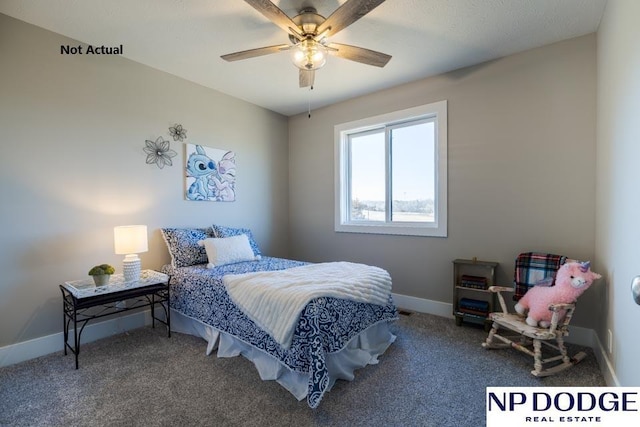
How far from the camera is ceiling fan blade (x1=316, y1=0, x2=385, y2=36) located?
1693mm

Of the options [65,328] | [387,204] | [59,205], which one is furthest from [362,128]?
[65,328]

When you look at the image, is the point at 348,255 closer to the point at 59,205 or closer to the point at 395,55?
the point at 395,55

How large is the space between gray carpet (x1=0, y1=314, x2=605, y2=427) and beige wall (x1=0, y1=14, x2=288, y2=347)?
73cm

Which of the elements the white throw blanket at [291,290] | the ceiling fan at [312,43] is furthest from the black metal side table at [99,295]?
the ceiling fan at [312,43]

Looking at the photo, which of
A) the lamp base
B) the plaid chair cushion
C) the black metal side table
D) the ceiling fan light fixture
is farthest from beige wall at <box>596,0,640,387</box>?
the lamp base

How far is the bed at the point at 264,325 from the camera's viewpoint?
186cm

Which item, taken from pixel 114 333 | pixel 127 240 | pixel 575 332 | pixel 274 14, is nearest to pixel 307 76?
pixel 274 14

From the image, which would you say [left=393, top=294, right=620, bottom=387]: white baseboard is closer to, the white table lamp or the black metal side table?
the black metal side table

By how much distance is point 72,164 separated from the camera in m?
2.62

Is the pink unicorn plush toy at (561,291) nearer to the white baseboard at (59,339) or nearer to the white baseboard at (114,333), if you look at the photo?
the white baseboard at (114,333)

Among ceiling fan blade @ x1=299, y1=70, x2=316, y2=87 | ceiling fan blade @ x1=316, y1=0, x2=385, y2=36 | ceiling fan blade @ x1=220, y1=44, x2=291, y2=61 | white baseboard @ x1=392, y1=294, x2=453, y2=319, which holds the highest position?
ceiling fan blade @ x1=316, y1=0, x2=385, y2=36

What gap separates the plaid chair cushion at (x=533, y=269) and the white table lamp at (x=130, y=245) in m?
3.40

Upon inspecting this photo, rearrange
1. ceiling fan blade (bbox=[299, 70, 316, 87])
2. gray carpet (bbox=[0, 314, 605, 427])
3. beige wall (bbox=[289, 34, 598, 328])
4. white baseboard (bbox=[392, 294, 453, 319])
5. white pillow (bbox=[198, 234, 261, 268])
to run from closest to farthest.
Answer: gray carpet (bbox=[0, 314, 605, 427]) < ceiling fan blade (bbox=[299, 70, 316, 87]) < beige wall (bbox=[289, 34, 598, 328]) < white pillow (bbox=[198, 234, 261, 268]) < white baseboard (bbox=[392, 294, 453, 319])

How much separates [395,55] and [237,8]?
151cm
